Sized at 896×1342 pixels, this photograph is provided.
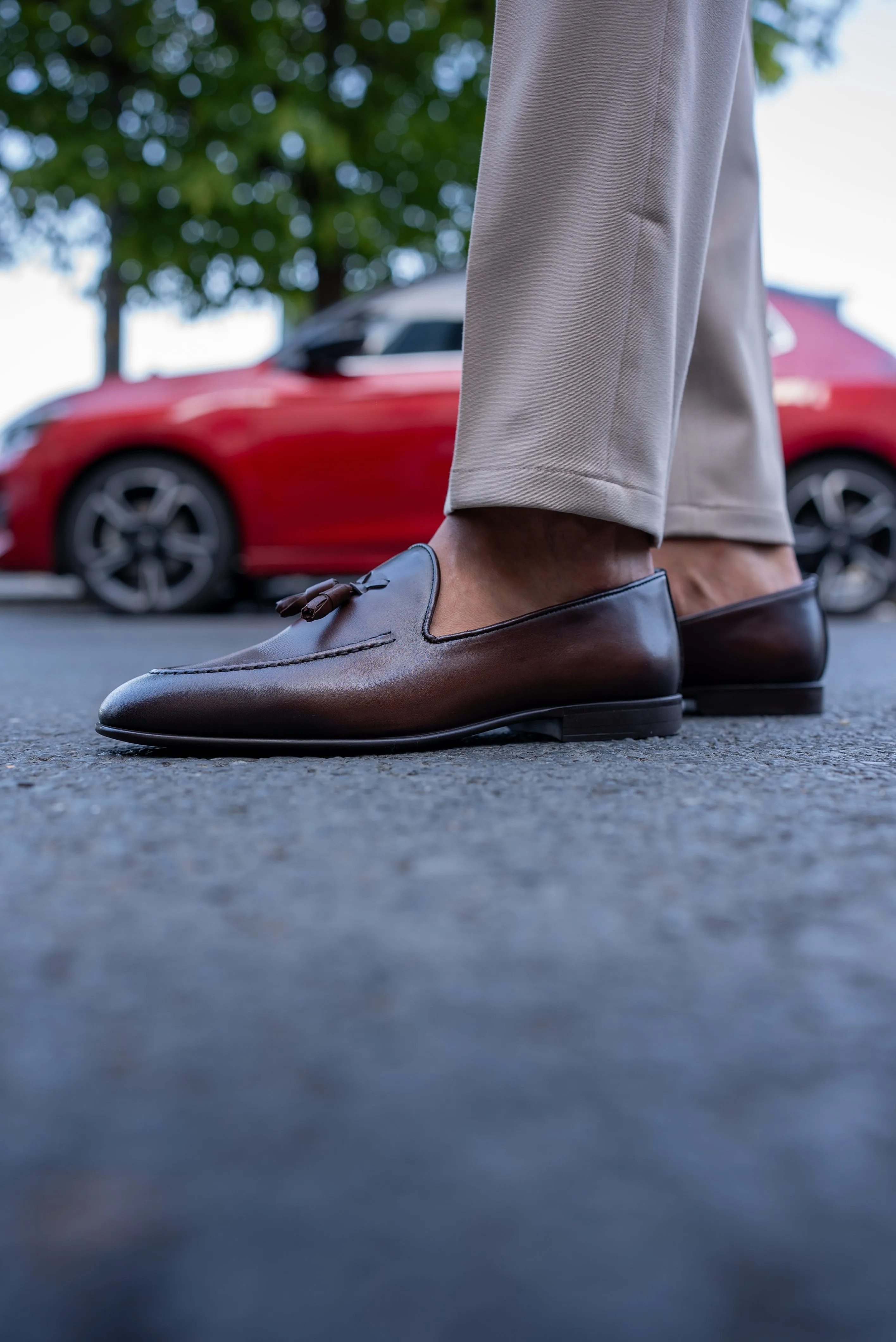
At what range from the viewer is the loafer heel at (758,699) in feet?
5.44

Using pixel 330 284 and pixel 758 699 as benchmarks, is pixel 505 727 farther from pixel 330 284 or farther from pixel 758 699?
pixel 330 284

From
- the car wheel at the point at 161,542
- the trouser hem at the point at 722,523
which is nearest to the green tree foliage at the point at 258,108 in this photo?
the car wheel at the point at 161,542

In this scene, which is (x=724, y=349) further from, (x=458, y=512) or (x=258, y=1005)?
(x=258, y=1005)

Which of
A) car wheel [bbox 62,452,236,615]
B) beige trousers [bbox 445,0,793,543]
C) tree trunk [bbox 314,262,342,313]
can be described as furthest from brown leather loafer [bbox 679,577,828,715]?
tree trunk [bbox 314,262,342,313]

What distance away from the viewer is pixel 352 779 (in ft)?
3.44

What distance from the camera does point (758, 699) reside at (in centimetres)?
167

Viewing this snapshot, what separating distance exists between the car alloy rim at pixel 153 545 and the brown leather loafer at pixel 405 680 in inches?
140

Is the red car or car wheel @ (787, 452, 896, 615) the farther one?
car wheel @ (787, 452, 896, 615)

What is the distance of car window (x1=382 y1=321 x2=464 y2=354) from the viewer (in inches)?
187

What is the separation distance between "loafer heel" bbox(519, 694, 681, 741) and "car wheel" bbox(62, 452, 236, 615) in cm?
361

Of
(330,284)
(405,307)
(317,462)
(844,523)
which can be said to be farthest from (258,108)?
(844,523)

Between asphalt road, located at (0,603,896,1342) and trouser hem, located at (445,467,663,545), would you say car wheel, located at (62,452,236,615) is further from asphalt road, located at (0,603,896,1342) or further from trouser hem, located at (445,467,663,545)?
asphalt road, located at (0,603,896,1342)

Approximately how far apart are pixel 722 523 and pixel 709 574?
0.24 ft

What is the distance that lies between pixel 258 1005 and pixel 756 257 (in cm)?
151
